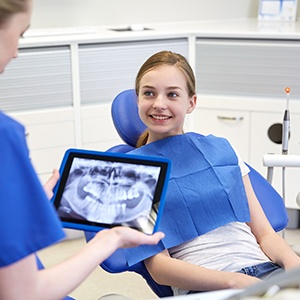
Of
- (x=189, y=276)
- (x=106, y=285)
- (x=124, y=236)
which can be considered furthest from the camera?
(x=106, y=285)

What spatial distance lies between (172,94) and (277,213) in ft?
1.65

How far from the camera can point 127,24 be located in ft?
12.5

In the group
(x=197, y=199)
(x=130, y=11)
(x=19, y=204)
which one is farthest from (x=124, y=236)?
(x=130, y=11)

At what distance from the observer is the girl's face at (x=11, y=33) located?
1117 millimetres

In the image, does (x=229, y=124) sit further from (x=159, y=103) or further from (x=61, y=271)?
(x=61, y=271)

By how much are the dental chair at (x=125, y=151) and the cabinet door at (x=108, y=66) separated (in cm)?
92

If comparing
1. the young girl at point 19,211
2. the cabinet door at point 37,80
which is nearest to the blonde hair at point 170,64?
the young girl at point 19,211

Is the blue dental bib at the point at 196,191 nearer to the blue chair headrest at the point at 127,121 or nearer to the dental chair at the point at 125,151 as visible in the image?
the dental chair at the point at 125,151

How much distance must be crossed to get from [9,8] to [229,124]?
236 centimetres

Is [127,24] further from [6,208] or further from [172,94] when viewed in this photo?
[6,208]

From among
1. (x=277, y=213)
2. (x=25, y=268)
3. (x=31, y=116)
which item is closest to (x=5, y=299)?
(x=25, y=268)

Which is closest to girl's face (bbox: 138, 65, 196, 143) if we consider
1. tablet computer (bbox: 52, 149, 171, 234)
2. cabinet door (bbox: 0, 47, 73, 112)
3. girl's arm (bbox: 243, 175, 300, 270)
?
girl's arm (bbox: 243, 175, 300, 270)

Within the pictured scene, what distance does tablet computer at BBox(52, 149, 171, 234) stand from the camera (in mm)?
1431

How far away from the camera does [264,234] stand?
77.9 inches
